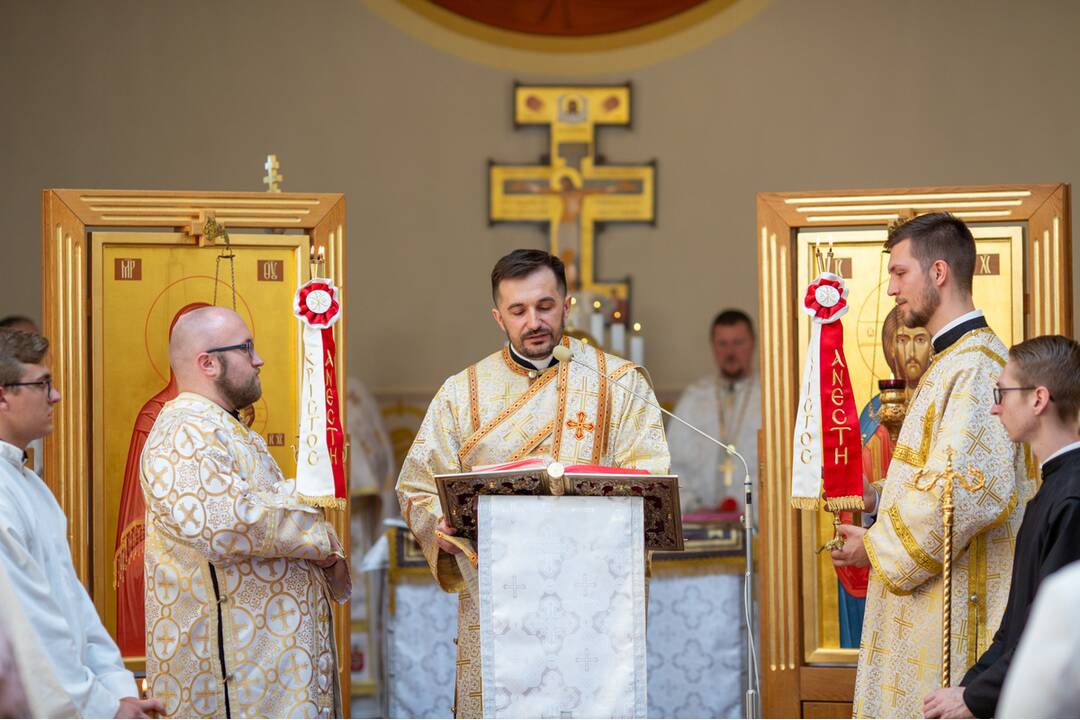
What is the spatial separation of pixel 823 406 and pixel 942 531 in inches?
27.1

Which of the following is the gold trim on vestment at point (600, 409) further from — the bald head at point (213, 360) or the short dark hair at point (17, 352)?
the short dark hair at point (17, 352)

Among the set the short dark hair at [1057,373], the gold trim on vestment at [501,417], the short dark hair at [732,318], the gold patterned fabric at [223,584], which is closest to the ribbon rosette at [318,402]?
the gold patterned fabric at [223,584]

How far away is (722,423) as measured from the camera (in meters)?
7.98

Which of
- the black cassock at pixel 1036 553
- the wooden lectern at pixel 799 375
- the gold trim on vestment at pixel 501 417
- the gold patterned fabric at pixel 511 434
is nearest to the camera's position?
the black cassock at pixel 1036 553

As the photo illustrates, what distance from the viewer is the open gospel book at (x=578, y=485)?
378 cm

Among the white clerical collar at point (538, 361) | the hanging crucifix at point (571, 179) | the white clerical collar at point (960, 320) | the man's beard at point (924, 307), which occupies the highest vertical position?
the hanging crucifix at point (571, 179)

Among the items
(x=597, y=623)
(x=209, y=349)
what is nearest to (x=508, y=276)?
(x=209, y=349)

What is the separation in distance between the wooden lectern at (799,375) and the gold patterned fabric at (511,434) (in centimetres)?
69

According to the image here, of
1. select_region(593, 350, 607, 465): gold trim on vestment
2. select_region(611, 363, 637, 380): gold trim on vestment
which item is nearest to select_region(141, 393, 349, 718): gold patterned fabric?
select_region(593, 350, 607, 465): gold trim on vestment

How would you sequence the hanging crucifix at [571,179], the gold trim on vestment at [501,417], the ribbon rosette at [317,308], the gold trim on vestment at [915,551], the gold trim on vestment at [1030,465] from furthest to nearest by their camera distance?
the hanging crucifix at [571,179] → the gold trim on vestment at [501,417] → the ribbon rosette at [317,308] → the gold trim on vestment at [1030,465] → the gold trim on vestment at [915,551]

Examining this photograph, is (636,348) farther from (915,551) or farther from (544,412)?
(915,551)

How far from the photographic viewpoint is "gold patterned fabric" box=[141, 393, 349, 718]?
3975 mm

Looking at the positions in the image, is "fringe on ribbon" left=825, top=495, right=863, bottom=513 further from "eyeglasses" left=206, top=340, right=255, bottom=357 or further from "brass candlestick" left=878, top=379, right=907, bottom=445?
"eyeglasses" left=206, top=340, right=255, bottom=357

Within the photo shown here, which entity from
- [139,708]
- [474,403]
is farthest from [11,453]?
[474,403]
